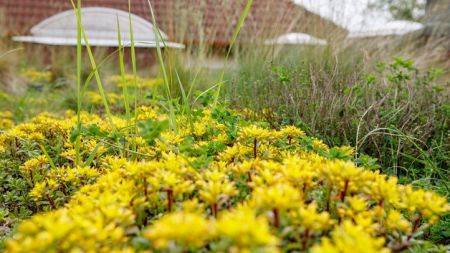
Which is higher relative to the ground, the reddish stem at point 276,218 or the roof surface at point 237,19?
the roof surface at point 237,19

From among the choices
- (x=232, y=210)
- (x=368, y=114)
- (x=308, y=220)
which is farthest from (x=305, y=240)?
(x=368, y=114)

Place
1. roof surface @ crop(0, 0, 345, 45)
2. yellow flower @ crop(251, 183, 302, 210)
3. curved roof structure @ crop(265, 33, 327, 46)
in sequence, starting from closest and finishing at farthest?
yellow flower @ crop(251, 183, 302, 210), curved roof structure @ crop(265, 33, 327, 46), roof surface @ crop(0, 0, 345, 45)

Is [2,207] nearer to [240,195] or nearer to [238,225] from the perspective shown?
[240,195]

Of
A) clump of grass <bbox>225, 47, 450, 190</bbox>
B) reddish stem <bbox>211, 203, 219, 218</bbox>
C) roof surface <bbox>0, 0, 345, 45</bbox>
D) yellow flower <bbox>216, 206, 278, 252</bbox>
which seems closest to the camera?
yellow flower <bbox>216, 206, 278, 252</bbox>

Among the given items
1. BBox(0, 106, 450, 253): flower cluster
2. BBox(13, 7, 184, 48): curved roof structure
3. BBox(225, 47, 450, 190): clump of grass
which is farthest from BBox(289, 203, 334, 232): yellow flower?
BBox(13, 7, 184, 48): curved roof structure

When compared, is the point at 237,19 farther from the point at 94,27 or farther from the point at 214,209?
the point at 94,27

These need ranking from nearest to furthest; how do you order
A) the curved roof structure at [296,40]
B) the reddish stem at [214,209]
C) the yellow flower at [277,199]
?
1. the yellow flower at [277,199]
2. the reddish stem at [214,209]
3. the curved roof structure at [296,40]

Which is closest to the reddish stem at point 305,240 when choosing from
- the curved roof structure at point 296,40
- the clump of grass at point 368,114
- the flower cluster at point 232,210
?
the flower cluster at point 232,210

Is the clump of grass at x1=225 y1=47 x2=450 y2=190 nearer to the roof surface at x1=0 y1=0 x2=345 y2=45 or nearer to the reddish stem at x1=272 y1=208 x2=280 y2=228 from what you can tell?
the reddish stem at x1=272 y1=208 x2=280 y2=228

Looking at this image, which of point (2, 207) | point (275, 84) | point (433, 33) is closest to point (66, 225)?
point (2, 207)

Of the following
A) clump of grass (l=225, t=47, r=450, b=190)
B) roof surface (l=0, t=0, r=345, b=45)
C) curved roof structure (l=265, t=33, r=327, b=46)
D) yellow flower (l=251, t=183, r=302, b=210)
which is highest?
roof surface (l=0, t=0, r=345, b=45)

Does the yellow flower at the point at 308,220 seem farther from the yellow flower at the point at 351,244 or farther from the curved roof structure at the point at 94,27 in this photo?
the curved roof structure at the point at 94,27

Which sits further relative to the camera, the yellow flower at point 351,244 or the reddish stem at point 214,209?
the reddish stem at point 214,209

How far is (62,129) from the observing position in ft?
7.31
